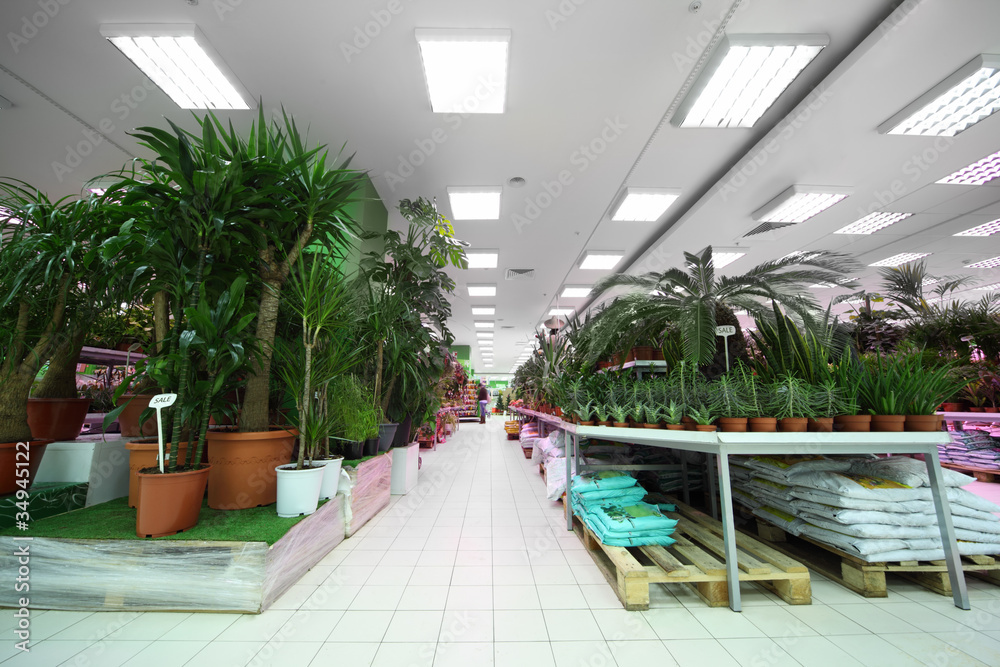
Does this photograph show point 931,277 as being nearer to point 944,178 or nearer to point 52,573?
point 944,178

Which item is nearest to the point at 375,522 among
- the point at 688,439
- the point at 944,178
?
the point at 688,439

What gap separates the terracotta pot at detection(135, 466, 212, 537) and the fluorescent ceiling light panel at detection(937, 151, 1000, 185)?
24.2 feet

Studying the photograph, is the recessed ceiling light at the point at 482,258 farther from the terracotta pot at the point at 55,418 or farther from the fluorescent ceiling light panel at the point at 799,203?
the terracotta pot at the point at 55,418

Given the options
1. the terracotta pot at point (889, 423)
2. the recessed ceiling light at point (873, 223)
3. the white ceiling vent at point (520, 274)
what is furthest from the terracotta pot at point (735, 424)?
the white ceiling vent at point (520, 274)

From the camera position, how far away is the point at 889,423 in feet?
5.93

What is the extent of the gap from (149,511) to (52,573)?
503 mm

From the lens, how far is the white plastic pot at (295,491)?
209 centimetres

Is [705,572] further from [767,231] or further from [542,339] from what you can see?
[767,231]

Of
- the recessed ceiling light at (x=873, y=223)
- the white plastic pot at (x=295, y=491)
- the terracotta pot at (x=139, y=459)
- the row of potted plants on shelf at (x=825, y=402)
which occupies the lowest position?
the white plastic pot at (x=295, y=491)

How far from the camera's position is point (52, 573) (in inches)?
67.2

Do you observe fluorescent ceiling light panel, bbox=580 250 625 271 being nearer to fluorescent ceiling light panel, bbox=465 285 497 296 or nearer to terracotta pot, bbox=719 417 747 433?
fluorescent ceiling light panel, bbox=465 285 497 296
